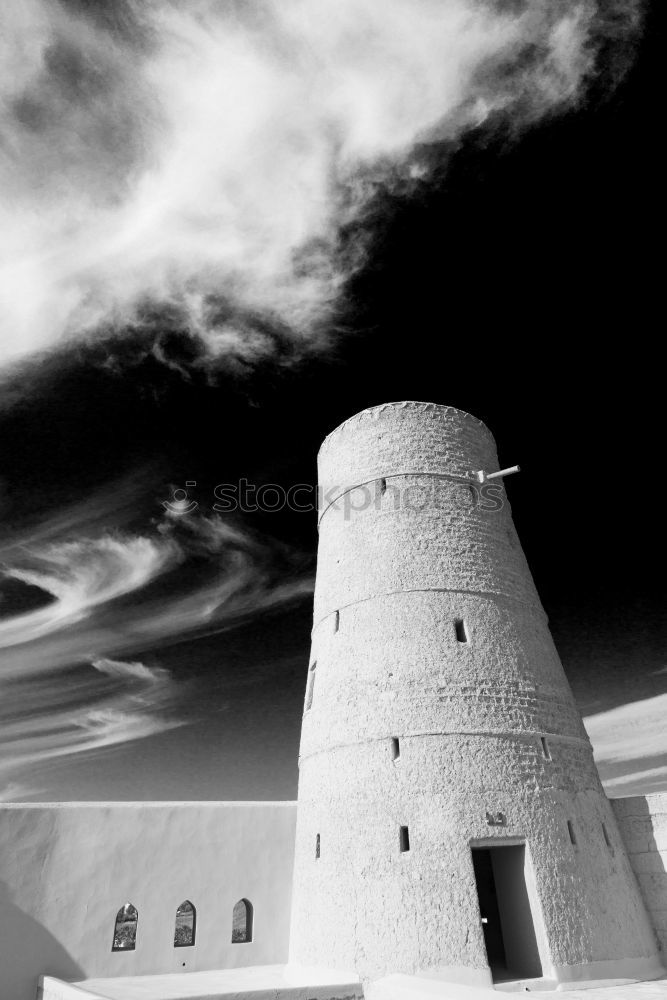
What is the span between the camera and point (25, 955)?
564 inches

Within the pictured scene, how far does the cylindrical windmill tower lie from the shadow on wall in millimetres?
6151

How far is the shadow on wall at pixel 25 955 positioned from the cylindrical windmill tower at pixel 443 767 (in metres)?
6.15

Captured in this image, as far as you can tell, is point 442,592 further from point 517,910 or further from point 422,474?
point 517,910

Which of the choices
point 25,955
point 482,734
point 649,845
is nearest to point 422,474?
point 482,734

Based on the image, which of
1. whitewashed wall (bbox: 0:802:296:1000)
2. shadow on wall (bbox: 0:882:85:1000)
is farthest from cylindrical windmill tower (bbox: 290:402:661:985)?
shadow on wall (bbox: 0:882:85:1000)

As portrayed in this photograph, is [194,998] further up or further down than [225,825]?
further down

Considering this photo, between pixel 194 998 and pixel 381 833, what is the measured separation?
4058mm

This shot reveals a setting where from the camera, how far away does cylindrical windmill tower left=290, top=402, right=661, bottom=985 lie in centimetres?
1084

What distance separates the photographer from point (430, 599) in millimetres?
13805

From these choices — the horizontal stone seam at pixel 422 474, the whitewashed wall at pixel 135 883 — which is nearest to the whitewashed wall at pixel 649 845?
the horizontal stone seam at pixel 422 474

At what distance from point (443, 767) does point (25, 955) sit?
11317mm

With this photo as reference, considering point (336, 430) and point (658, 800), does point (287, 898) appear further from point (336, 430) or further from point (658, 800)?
point (336, 430)

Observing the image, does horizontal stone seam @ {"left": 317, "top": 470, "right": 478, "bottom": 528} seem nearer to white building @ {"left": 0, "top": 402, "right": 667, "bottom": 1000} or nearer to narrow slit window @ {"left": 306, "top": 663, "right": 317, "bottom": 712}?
white building @ {"left": 0, "top": 402, "right": 667, "bottom": 1000}

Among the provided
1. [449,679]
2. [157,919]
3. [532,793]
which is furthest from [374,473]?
[157,919]
